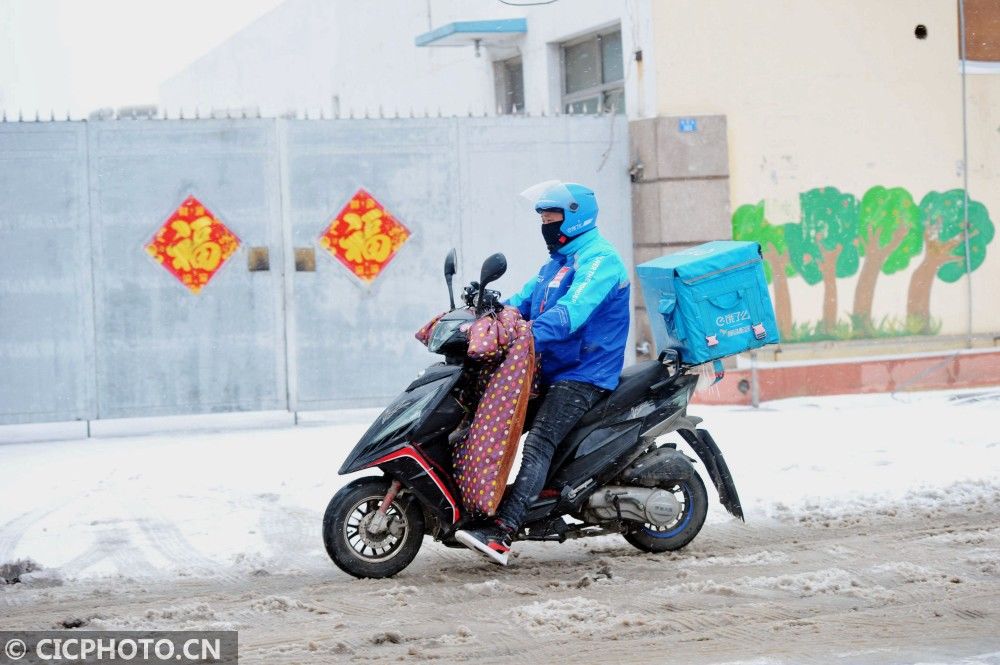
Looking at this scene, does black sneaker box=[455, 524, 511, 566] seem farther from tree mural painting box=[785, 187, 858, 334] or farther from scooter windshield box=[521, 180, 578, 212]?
tree mural painting box=[785, 187, 858, 334]

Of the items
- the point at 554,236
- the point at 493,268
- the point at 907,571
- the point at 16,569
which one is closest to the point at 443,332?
the point at 493,268

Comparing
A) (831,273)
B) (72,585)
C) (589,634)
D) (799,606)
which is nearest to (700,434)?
(799,606)

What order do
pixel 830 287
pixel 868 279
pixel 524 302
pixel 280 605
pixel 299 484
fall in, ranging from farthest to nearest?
pixel 868 279 → pixel 830 287 → pixel 299 484 → pixel 524 302 → pixel 280 605

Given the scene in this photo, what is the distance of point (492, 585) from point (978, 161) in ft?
30.4

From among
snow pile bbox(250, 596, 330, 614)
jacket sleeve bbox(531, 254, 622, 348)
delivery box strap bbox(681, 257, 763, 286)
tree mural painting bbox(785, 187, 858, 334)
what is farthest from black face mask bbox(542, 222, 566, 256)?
tree mural painting bbox(785, 187, 858, 334)

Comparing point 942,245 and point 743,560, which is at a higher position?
point 942,245

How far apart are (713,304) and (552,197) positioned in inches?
36.7

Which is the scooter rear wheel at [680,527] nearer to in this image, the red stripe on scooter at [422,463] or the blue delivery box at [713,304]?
the blue delivery box at [713,304]

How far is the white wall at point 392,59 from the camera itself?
43.6 feet

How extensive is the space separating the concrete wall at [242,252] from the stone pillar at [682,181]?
566mm

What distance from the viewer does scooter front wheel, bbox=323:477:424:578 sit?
604 centimetres

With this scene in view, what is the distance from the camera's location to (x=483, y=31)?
47.9 feet

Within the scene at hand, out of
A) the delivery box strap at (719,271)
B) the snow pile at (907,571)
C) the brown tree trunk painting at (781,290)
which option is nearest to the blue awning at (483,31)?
the brown tree trunk painting at (781,290)

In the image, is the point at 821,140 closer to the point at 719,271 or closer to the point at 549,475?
the point at 719,271
